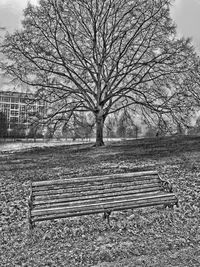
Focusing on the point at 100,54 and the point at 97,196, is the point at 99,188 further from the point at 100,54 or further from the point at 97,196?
the point at 100,54

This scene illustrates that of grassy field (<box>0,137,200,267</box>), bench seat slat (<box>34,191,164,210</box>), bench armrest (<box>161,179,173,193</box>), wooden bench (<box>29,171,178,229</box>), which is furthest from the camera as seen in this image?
bench armrest (<box>161,179,173,193</box>)

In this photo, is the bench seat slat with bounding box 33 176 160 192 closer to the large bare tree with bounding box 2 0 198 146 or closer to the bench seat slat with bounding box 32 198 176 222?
the bench seat slat with bounding box 32 198 176 222

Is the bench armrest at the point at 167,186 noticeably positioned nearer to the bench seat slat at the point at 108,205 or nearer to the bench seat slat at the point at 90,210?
the bench seat slat at the point at 108,205

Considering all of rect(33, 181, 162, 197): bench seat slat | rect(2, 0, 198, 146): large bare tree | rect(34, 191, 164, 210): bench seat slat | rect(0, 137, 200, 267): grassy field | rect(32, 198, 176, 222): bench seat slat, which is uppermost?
rect(2, 0, 198, 146): large bare tree

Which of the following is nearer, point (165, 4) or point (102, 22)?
point (165, 4)

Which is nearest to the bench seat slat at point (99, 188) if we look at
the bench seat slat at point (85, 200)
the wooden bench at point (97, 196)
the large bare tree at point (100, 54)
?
the wooden bench at point (97, 196)

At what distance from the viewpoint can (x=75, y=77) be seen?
55.2ft

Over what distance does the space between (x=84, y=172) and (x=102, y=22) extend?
36.4 ft

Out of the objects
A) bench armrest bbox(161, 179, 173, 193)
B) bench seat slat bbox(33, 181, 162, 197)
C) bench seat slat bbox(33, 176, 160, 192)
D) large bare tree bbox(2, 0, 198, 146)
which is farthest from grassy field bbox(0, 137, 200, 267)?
large bare tree bbox(2, 0, 198, 146)

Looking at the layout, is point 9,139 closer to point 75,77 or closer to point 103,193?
point 75,77

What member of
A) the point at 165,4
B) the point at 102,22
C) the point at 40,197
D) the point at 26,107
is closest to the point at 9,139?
the point at 26,107

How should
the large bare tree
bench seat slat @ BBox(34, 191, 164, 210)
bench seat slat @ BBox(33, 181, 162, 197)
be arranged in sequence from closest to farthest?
1. bench seat slat @ BBox(34, 191, 164, 210)
2. bench seat slat @ BBox(33, 181, 162, 197)
3. the large bare tree

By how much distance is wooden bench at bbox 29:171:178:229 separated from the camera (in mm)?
4410

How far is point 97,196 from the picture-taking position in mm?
4859
